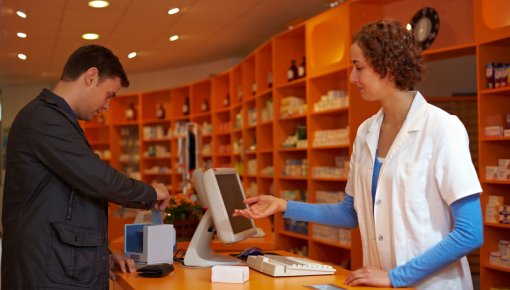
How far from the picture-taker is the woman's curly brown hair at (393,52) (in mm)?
2279

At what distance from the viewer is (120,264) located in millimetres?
2887

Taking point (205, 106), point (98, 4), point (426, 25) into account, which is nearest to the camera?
point (426, 25)

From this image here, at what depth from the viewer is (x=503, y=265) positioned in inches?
192

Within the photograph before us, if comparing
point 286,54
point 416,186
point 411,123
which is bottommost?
point 416,186

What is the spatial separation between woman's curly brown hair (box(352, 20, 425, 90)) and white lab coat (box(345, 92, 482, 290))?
0.09 metres

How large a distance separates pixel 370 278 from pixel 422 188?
35 centimetres

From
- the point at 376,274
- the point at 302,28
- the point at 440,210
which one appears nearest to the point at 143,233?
the point at 376,274

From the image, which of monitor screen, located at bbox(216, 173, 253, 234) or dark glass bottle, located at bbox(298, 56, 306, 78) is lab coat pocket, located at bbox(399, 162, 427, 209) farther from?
dark glass bottle, located at bbox(298, 56, 306, 78)

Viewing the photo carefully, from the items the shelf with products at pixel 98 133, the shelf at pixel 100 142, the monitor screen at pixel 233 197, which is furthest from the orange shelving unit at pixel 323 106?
the monitor screen at pixel 233 197

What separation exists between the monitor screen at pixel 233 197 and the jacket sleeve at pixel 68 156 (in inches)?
25.0

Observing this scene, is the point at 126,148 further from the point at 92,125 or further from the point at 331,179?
the point at 331,179

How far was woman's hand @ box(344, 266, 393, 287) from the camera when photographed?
2188 millimetres

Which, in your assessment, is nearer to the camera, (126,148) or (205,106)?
(205,106)

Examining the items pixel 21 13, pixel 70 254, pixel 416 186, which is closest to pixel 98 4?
pixel 21 13
